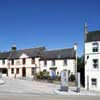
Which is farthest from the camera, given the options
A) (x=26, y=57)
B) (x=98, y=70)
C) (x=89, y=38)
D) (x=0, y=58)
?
(x=0, y=58)

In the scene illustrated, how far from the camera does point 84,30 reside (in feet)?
119

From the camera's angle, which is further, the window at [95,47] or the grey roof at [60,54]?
the grey roof at [60,54]

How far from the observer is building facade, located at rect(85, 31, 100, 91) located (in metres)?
32.2

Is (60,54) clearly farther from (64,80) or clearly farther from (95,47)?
(64,80)

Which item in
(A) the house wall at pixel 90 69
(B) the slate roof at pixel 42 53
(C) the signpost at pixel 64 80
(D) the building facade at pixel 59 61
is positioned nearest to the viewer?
(C) the signpost at pixel 64 80

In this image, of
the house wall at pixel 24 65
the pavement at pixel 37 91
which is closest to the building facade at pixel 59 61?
the house wall at pixel 24 65

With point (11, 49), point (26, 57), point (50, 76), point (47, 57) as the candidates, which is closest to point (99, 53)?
point (50, 76)

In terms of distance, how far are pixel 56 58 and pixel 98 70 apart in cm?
1469

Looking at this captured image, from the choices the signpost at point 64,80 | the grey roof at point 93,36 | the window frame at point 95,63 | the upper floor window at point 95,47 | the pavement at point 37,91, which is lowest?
the pavement at point 37,91

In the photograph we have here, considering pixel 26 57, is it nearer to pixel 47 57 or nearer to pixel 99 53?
pixel 47 57

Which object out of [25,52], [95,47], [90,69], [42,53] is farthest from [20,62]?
[95,47]

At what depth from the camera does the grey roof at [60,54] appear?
43.1 metres

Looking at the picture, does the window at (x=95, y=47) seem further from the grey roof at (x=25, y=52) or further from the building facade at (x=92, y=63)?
the grey roof at (x=25, y=52)

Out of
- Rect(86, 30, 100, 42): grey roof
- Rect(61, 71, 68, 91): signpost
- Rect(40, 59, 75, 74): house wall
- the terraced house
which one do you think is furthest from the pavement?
the terraced house
